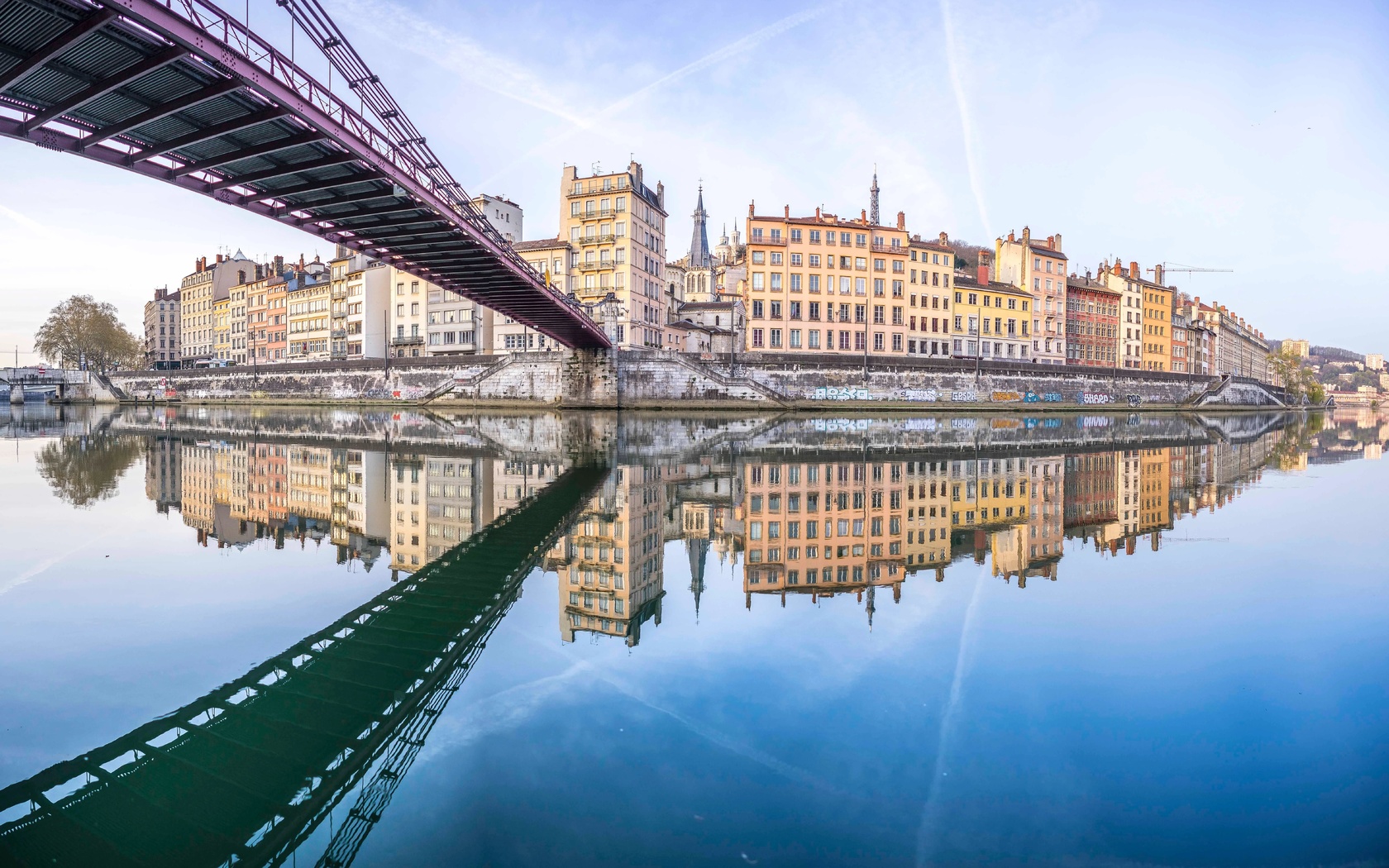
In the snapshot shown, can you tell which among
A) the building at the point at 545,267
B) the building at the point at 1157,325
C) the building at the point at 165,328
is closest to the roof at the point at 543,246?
the building at the point at 545,267

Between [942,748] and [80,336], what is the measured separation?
122 meters

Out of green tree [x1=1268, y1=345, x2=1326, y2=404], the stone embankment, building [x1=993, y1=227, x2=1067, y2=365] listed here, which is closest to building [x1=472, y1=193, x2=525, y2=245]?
the stone embankment

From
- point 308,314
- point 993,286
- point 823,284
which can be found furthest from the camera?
point 308,314

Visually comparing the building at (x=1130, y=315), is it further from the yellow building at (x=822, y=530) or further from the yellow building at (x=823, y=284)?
the yellow building at (x=822, y=530)

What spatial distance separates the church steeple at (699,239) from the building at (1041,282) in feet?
202

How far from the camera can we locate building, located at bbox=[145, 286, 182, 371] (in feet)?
425

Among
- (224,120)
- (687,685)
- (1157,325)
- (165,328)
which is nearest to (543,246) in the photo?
(224,120)

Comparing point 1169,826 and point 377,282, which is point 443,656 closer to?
point 1169,826

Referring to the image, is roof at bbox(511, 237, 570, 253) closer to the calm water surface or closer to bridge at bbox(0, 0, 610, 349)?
bridge at bbox(0, 0, 610, 349)

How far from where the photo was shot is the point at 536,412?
5634 cm

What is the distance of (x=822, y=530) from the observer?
497 inches

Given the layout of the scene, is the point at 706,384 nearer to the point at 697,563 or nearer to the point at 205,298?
the point at 697,563

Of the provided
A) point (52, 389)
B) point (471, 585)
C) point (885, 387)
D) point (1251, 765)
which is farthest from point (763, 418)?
point (52, 389)

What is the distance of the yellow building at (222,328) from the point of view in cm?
11231
